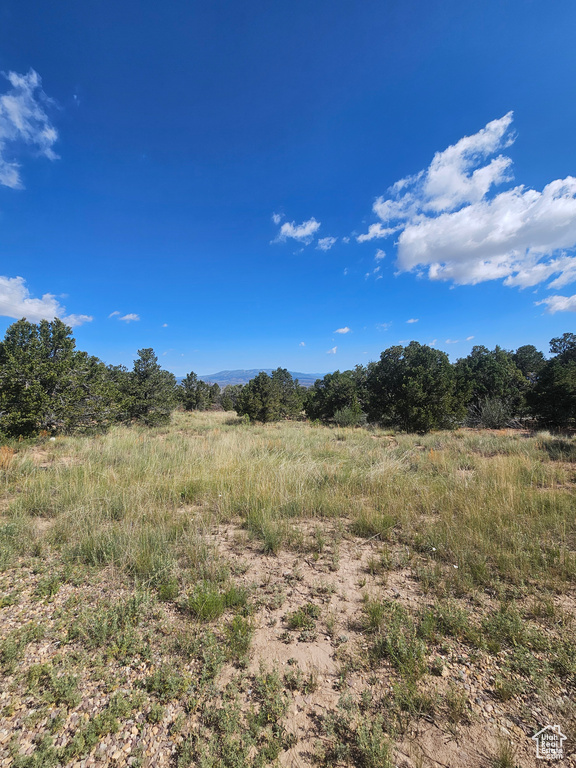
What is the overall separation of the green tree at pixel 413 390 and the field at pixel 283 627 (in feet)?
40.0

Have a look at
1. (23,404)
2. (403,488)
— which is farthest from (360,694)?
(23,404)

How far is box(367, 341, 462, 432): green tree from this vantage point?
52.1ft

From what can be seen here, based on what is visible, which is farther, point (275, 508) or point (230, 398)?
point (230, 398)

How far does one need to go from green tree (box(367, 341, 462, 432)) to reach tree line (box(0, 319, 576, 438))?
0.06 meters

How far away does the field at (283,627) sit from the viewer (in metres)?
1.45

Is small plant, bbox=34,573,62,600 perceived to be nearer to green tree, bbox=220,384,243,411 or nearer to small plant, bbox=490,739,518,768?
small plant, bbox=490,739,518,768

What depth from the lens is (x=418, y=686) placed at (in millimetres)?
1713

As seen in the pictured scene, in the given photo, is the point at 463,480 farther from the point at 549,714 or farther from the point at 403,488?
the point at 549,714

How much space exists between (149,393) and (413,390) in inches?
581

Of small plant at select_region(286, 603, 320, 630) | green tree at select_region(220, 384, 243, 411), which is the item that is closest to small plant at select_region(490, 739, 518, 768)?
small plant at select_region(286, 603, 320, 630)

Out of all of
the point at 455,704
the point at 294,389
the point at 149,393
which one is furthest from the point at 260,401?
the point at 455,704

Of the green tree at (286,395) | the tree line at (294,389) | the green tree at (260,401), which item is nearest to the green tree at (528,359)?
the tree line at (294,389)

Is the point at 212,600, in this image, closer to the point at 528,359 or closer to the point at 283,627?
the point at 283,627

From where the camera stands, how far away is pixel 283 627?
7.22ft
